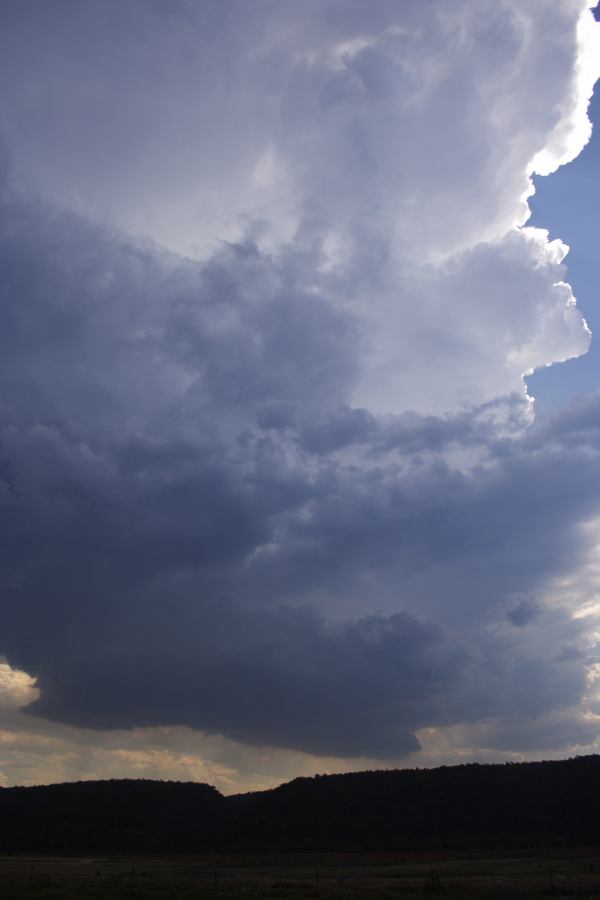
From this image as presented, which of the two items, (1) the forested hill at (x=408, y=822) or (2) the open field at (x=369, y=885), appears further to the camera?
(1) the forested hill at (x=408, y=822)

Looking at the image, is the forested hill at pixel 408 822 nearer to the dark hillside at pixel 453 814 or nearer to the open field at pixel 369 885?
the dark hillside at pixel 453 814

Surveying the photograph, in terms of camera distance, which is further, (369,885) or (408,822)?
(408,822)

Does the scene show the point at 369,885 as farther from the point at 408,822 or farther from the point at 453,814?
the point at 453,814

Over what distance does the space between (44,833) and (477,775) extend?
10992cm

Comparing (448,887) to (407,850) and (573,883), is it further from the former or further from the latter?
(407,850)

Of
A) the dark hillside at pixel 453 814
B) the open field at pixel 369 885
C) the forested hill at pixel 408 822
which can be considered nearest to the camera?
the open field at pixel 369 885

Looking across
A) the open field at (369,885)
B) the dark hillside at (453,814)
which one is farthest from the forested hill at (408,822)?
the open field at (369,885)

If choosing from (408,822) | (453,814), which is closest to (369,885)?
(408,822)

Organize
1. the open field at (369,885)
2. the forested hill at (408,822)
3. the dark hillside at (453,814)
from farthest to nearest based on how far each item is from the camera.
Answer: the forested hill at (408,822) < the dark hillside at (453,814) < the open field at (369,885)

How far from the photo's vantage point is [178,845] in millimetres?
179750

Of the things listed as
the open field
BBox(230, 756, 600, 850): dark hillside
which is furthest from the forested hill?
the open field

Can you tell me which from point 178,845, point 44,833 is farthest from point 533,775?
point 44,833

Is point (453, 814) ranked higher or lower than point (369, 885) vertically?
lower

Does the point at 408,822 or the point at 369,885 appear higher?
the point at 369,885
